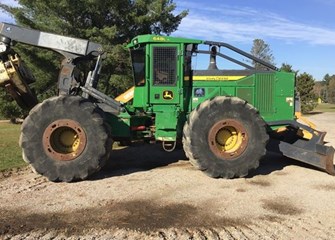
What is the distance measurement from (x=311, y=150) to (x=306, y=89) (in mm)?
30416

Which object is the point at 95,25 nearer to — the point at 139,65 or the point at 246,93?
the point at 139,65

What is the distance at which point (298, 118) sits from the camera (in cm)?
967

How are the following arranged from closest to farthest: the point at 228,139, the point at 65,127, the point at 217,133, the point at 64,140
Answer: the point at 65,127 → the point at 64,140 → the point at 217,133 → the point at 228,139

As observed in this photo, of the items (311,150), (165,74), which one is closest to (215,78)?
(165,74)

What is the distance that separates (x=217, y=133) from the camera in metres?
8.72

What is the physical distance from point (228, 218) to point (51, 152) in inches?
153

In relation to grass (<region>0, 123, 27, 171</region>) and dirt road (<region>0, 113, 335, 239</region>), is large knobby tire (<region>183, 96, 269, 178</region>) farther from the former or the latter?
grass (<region>0, 123, 27, 171</region>)

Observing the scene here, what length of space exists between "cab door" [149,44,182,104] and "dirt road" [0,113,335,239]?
164 centimetres

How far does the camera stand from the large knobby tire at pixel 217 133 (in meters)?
8.47

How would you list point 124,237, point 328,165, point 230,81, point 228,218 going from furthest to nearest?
point 230,81 < point 328,165 < point 228,218 < point 124,237

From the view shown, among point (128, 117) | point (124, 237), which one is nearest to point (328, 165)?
point (128, 117)

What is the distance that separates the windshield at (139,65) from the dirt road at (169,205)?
2.01 metres

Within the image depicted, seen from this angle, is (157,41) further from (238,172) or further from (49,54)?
(49,54)

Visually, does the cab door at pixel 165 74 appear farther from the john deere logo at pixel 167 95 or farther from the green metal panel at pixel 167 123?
the green metal panel at pixel 167 123
